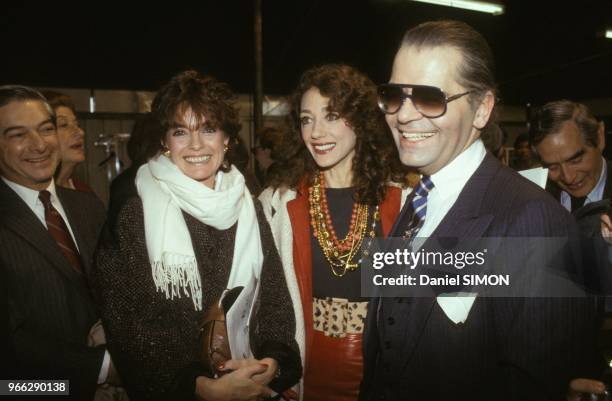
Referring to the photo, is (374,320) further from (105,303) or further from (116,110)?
(116,110)

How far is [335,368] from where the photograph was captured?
7.58 feet

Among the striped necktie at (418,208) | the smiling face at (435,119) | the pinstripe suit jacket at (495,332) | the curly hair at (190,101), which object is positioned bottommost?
the pinstripe suit jacket at (495,332)

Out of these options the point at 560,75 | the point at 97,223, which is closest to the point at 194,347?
the point at 97,223

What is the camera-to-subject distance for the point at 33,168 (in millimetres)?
2074

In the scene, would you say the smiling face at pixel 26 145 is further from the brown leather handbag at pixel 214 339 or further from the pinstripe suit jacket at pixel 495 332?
the pinstripe suit jacket at pixel 495 332

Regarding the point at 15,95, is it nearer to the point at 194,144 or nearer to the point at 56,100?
the point at 194,144

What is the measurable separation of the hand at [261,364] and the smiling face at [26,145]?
4.67ft

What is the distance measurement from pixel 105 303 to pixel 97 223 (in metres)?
0.88

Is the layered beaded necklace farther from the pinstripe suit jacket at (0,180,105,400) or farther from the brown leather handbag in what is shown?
the pinstripe suit jacket at (0,180,105,400)

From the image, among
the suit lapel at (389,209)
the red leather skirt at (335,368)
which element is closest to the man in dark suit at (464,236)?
the red leather skirt at (335,368)

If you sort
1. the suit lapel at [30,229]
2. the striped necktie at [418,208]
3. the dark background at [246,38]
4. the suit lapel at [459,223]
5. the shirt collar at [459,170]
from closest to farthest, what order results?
the suit lapel at [459,223] → the shirt collar at [459,170] → the striped necktie at [418,208] → the suit lapel at [30,229] → the dark background at [246,38]

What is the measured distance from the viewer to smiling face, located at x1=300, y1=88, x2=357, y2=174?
8.46 ft

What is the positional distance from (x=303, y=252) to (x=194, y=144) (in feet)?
3.10

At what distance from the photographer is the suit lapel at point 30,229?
1909 mm
